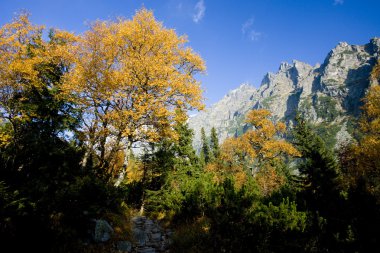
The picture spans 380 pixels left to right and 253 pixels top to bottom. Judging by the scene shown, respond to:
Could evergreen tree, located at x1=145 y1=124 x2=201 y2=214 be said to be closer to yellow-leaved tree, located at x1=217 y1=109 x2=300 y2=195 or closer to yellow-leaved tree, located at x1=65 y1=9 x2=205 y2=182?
yellow-leaved tree, located at x1=65 y1=9 x2=205 y2=182

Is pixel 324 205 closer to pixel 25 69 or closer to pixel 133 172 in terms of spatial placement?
pixel 25 69

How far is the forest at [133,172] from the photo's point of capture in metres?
7.32

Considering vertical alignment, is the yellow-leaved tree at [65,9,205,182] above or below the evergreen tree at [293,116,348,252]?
above

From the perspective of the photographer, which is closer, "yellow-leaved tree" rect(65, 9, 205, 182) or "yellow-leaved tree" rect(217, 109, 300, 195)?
"yellow-leaved tree" rect(65, 9, 205, 182)

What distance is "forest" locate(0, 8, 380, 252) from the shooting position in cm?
732

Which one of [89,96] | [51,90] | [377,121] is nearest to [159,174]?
[89,96]

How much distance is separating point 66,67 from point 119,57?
939cm

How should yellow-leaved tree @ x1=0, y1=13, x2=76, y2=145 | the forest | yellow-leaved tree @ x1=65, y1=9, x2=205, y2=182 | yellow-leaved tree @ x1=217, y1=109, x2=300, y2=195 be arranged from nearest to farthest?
the forest, yellow-leaved tree @ x1=65, y1=9, x2=205, y2=182, yellow-leaved tree @ x1=0, y1=13, x2=76, y2=145, yellow-leaved tree @ x1=217, y1=109, x2=300, y2=195

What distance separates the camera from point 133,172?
105 feet

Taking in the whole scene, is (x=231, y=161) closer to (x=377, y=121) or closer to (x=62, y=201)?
(x=377, y=121)

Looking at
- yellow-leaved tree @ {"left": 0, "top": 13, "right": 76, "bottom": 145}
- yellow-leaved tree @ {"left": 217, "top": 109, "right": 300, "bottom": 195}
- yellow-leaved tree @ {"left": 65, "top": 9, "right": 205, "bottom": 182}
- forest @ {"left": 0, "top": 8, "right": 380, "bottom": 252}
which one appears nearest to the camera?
forest @ {"left": 0, "top": 8, "right": 380, "bottom": 252}

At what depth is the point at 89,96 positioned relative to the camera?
15.9 m

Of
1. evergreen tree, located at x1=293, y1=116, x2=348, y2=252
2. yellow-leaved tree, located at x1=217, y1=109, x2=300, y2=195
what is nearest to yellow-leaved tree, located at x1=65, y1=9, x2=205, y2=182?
evergreen tree, located at x1=293, y1=116, x2=348, y2=252

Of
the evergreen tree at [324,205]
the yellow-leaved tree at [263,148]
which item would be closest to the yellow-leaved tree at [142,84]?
the evergreen tree at [324,205]
